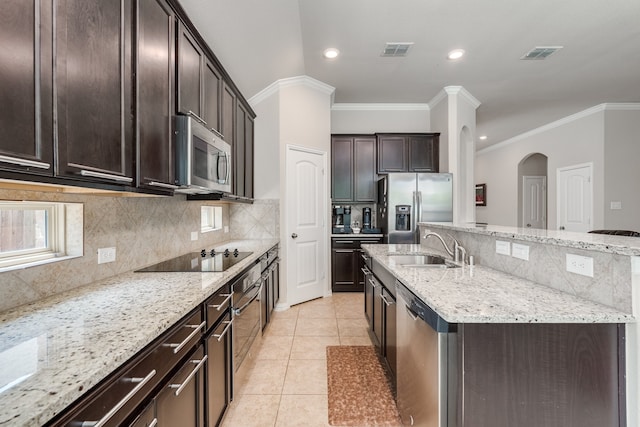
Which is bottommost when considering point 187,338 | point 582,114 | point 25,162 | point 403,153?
point 187,338

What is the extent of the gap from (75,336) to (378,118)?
197 inches

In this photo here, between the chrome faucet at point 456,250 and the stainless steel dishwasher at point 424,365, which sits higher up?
the chrome faucet at point 456,250

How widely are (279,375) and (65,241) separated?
5.54ft

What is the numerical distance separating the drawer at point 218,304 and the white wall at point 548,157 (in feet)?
20.4

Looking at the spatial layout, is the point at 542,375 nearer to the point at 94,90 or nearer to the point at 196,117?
the point at 94,90

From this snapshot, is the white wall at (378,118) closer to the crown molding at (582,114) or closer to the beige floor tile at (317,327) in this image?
the crown molding at (582,114)

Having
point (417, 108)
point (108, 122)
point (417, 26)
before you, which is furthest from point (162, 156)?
point (417, 108)

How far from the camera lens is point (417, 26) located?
9.78ft

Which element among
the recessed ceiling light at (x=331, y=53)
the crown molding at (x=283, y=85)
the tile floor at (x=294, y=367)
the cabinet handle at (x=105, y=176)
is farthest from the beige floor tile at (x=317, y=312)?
the recessed ceiling light at (x=331, y=53)

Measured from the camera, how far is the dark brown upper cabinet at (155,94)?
1.47 meters

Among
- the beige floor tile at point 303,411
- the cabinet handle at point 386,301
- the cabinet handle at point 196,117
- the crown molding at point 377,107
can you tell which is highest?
the crown molding at point 377,107

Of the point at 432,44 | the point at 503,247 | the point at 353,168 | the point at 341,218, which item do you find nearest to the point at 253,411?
the point at 503,247

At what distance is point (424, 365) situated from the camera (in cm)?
131

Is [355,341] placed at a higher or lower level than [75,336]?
lower
